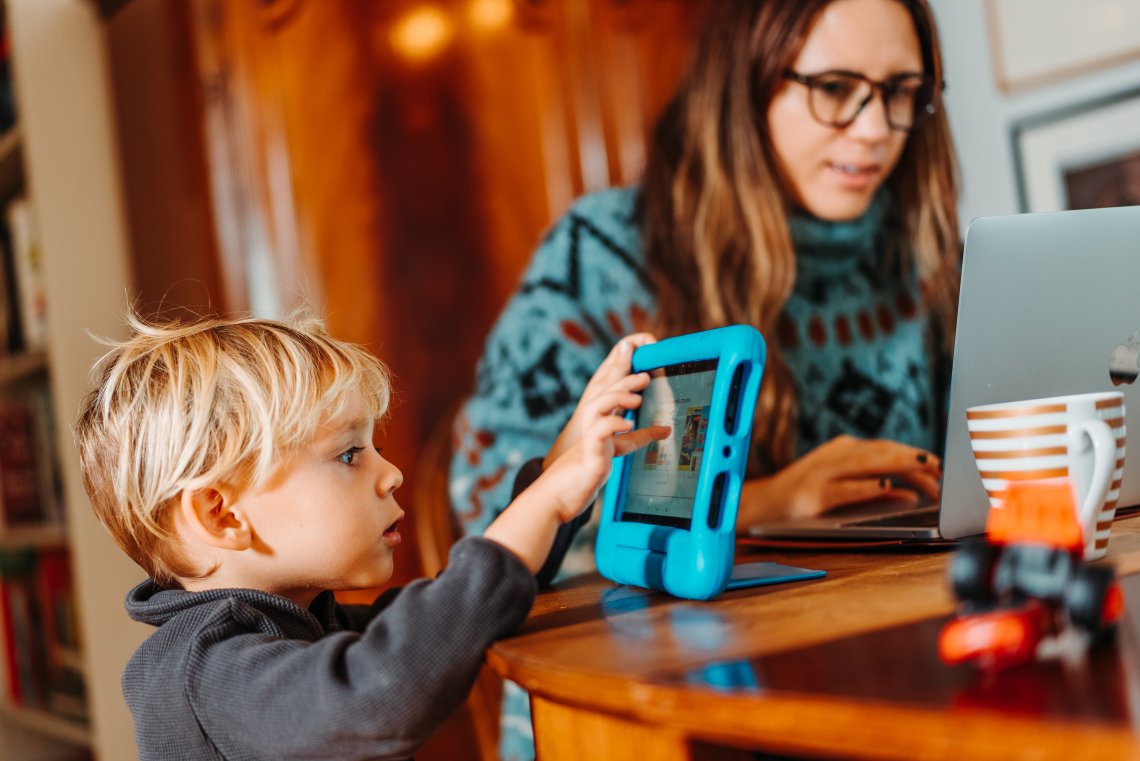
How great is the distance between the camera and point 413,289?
1798 mm

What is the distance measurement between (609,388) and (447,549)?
1.72ft

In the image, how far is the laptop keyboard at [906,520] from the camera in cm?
97

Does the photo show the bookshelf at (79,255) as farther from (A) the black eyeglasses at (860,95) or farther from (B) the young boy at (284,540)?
(A) the black eyeglasses at (860,95)

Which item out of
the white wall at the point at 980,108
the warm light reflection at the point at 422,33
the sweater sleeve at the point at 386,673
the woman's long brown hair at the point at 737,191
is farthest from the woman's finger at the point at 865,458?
the warm light reflection at the point at 422,33

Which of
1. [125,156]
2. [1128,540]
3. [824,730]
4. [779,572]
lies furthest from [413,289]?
[824,730]

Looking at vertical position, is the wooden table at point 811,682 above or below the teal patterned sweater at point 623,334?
below

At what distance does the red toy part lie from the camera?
467 millimetres

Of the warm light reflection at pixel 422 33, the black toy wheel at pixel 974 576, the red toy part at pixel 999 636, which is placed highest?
the warm light reflection at pixel 422 33

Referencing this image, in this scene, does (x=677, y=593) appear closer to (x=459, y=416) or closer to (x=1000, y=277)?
(x=1000, y=277)

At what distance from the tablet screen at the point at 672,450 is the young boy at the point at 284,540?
0.03 metres

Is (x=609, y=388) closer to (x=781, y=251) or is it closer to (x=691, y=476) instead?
(x=691, y=476)

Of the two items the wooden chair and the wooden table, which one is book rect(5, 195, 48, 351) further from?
the wooden table

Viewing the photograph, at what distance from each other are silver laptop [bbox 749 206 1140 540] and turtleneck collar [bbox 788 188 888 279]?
715mm

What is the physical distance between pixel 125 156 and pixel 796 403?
4.16ft
